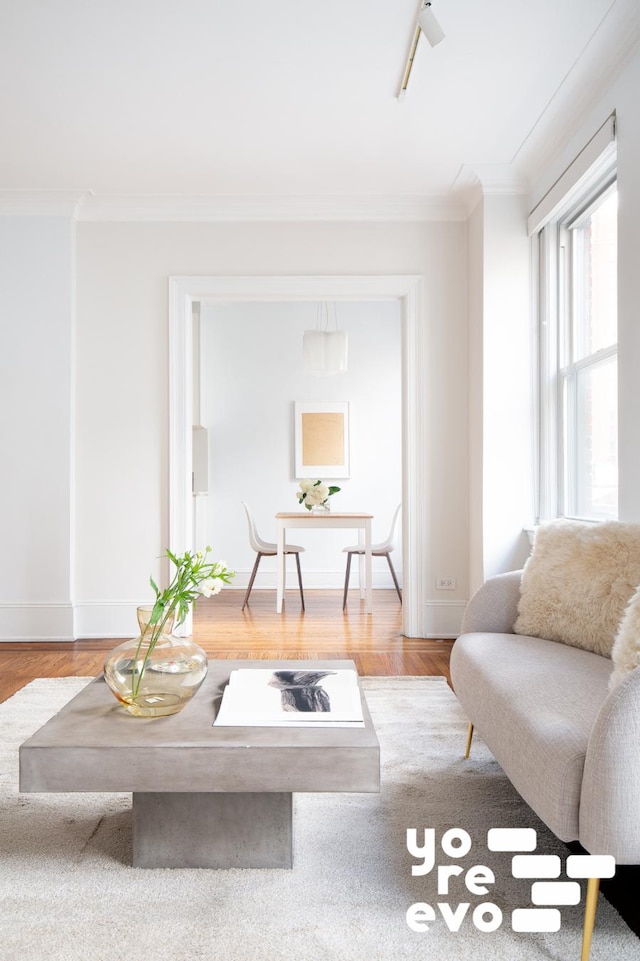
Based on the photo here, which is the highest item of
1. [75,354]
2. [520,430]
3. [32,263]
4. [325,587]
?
[32,263]

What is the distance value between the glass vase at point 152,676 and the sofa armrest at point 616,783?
0.90 metres

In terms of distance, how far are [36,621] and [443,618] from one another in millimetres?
2478

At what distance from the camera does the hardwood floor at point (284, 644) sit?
3.75 m

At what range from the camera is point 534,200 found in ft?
13.1

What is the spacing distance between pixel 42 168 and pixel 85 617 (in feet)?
8.61

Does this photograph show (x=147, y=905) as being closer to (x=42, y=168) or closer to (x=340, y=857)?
(x=340, y=857)

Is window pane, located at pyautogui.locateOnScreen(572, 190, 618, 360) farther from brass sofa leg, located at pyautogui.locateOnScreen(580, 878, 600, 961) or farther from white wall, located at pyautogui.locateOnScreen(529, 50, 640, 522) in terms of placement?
brass sofa leg, located at pyautogui.locateOnScreen(580, 878, 600, 961)

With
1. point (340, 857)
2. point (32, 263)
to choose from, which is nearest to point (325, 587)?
point (32, 263)

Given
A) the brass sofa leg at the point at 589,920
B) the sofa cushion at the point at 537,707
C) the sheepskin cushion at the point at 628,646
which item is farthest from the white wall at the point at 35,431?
the brass sofa leg at the point at 589,920

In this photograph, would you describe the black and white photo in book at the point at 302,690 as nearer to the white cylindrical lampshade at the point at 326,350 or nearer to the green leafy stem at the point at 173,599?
the green leafy stem at the point at 173,599

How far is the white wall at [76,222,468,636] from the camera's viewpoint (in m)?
4.50

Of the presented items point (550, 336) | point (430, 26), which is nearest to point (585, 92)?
point (430, 26)

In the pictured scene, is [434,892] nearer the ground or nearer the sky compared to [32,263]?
nearer the ground

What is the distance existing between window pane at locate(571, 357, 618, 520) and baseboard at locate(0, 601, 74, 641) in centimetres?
301
